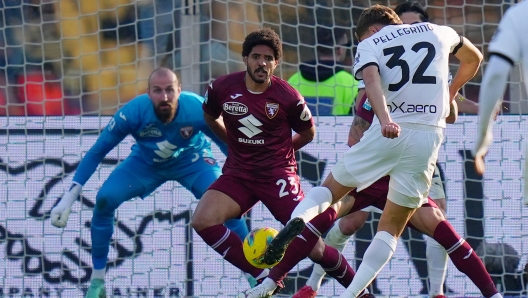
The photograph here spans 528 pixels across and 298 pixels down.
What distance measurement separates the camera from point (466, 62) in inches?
211

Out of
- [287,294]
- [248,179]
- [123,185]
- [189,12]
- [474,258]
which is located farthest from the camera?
[189,12]

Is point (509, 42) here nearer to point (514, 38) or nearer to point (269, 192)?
point (514, 38)

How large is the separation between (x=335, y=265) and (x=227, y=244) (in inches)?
27.1

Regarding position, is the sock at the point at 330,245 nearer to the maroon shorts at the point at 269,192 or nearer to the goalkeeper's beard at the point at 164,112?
the maroon shorts at the point at 269,192

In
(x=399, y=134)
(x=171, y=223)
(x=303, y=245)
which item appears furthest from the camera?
(x=171, y=223)

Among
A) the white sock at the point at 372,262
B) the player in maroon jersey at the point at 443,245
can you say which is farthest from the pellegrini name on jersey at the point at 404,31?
the player in maroon jersey at the point at 443,245

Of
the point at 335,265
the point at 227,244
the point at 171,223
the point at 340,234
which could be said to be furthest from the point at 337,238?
the point at 171,223

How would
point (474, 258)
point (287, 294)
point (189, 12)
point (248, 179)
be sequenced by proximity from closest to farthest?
point (474, 258)
point (248, 179)
point (287, 294)
point (189, 12)

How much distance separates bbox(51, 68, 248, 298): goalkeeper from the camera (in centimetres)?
658

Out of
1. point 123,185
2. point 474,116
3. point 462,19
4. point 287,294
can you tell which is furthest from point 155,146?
point 462,19

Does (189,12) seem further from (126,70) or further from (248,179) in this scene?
(248,179)

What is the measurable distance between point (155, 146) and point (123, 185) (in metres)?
0.35

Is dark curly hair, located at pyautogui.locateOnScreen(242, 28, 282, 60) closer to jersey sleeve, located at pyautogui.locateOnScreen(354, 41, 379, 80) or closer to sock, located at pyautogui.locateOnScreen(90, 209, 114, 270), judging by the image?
jersey sleeve, located at pyautogui.locateOnScreen(354, 41, 379, 80)

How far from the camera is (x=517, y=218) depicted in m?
7.10
